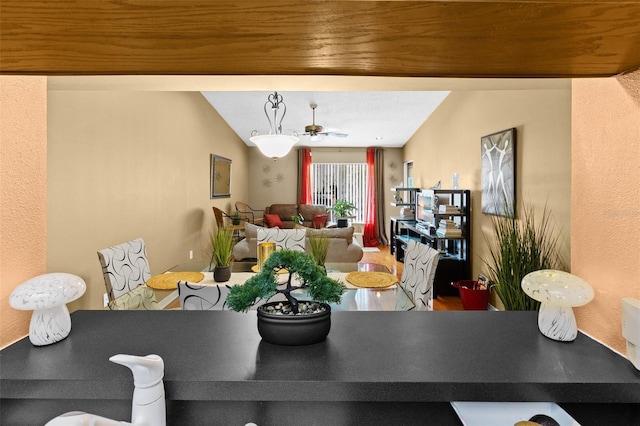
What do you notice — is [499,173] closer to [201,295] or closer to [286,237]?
[286,237]

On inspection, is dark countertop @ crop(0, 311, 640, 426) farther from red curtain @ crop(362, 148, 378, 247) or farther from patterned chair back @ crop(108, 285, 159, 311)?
red curtain @ crop(362, 148, 378, 247)

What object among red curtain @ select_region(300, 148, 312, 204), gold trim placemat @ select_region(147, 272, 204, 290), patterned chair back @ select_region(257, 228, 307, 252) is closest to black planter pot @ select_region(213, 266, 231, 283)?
gold trim placemat @ select_region(147, 272, 204, 290)

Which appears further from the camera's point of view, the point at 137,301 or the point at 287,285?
the point at 137,301

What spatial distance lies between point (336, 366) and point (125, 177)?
12.0 ft

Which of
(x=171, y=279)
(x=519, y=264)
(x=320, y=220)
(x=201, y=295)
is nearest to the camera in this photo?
(x=201, y=295)

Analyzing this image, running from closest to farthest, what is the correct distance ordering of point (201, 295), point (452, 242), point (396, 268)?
point (201, 295) → point (452, 242) → point (396, 268)

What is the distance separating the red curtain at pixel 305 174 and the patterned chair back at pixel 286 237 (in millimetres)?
5496

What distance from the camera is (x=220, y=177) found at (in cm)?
683

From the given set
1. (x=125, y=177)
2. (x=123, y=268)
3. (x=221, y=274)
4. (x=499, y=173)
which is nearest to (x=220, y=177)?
(x=125, y=177)

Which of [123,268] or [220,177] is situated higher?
[220,177]

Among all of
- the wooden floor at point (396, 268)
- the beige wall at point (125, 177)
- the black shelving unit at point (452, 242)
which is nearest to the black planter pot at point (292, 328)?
the beige wall at point (125, 177)

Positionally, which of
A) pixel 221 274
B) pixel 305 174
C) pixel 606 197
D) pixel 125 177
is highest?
pixel 305 174

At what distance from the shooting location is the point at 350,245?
4586mm

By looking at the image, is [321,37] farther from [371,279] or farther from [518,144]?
[518,144]
